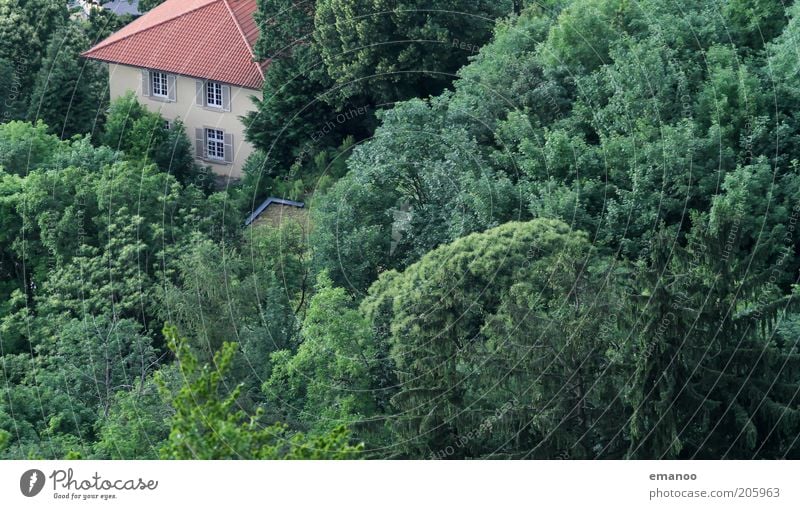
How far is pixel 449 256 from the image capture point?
42.2m

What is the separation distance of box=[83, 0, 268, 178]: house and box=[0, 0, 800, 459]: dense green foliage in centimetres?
397

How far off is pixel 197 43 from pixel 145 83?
9.60ft

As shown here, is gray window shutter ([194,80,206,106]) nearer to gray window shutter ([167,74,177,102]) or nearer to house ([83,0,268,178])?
house ([83,0,268,178])

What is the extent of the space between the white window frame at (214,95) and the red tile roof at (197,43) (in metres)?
0.76

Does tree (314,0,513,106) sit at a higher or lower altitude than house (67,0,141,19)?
lower

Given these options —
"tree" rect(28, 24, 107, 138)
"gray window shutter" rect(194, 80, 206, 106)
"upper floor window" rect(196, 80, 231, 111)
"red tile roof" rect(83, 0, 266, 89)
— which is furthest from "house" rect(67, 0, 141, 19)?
"upper floor window" rect(196, 80, 231, 111)

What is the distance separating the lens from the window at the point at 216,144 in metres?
70.1

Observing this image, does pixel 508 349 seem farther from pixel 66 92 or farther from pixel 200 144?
pixel 66 92

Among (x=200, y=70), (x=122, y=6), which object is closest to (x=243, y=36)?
(x=200, y=70)

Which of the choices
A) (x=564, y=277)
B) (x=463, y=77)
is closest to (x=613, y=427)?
(x=564, y=277)

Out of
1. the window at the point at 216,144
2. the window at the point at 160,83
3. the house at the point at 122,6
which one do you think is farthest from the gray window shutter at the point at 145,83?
the house at the point at 122,6

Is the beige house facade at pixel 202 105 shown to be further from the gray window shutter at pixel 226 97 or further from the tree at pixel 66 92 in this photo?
the tree at pixel 66 92

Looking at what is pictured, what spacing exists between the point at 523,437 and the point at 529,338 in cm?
209

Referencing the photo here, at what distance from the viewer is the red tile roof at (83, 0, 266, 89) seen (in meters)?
69.4
